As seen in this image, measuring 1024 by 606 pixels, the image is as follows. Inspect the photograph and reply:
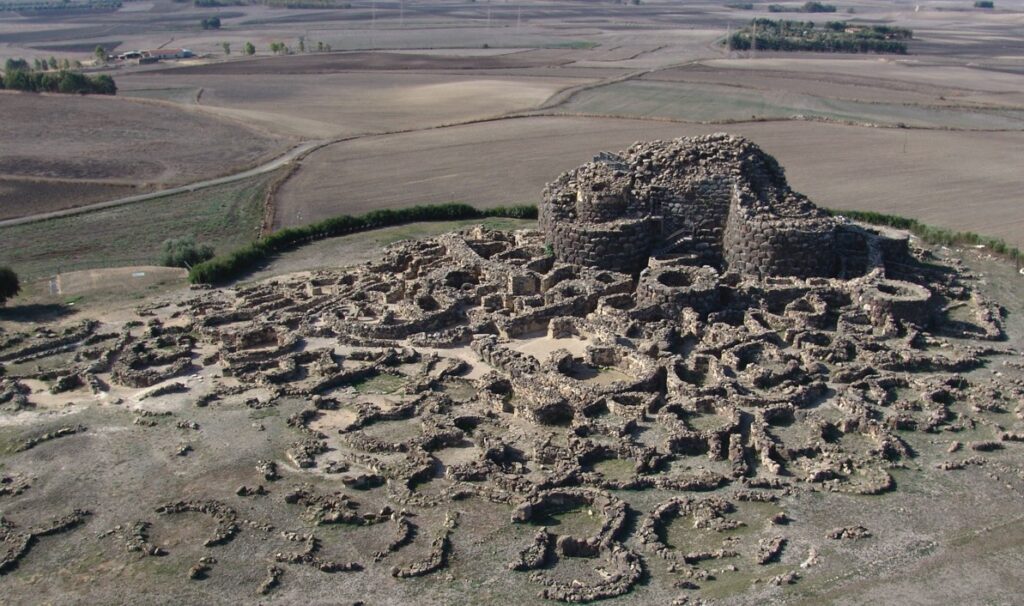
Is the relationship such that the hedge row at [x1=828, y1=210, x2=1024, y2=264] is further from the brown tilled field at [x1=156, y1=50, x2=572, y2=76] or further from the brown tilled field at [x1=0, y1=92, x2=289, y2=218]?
the brown tilled field at [x1=156, y1=50, x2=572, y2=76]

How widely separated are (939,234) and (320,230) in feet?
109

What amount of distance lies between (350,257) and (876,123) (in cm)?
5304

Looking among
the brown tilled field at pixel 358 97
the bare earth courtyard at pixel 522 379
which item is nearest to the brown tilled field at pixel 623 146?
the bare earth courtyard at pixel 522 379

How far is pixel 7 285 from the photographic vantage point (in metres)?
42.3

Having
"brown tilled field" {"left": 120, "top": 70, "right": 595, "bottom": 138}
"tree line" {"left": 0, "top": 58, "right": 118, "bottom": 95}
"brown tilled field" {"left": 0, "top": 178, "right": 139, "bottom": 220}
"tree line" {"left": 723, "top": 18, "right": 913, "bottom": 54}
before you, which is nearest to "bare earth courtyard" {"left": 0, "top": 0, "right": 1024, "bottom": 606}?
"brown tilled field" {"left": 0, "top": 178, "right": 139, "bottom": 220}

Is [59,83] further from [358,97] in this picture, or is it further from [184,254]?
[184,254]

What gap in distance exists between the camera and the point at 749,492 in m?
25.2

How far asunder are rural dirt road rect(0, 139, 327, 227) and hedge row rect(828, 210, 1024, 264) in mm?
40803

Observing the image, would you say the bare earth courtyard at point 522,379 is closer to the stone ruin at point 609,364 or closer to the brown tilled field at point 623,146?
the stone ruin at point 609,364

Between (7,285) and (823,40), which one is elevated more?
(823,40)

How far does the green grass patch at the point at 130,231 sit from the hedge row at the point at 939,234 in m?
34.6

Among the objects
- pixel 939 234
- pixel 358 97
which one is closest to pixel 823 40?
pixel 358 97

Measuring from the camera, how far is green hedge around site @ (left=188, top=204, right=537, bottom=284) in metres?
45.3

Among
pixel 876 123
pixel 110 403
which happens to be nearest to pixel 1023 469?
pixel 110 403
